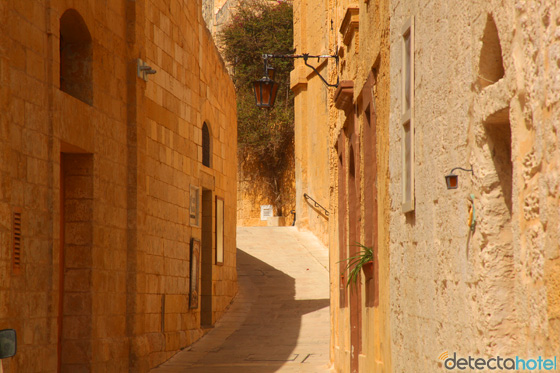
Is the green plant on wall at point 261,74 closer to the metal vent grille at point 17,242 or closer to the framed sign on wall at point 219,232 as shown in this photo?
the framed sign on wall at point 219,232

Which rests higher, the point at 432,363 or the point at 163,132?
the point at 163,132

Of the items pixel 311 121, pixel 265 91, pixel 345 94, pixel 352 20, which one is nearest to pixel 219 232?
pixel 265 91

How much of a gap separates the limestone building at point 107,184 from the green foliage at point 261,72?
14.1 m

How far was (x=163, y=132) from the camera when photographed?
44.2ft

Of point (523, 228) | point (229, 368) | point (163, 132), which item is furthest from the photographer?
point (163, 132)

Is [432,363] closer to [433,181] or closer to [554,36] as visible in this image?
[433,181]

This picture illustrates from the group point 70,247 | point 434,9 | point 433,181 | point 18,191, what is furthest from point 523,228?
point 70,247

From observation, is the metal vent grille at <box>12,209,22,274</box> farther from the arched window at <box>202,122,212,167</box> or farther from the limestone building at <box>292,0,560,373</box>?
the arched window at <box>202,122,212,167</box>

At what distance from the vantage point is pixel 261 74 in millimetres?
33125

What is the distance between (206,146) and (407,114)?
1105 cm

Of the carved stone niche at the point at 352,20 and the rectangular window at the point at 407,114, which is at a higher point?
the carved stone niche at the point at 352,20

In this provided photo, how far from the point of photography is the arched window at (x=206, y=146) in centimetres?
1695

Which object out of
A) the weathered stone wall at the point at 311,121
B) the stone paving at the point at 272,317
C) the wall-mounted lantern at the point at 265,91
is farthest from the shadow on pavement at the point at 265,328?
the wall-mounted lantern at the point at 265,91

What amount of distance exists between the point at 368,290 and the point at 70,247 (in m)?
4.04
